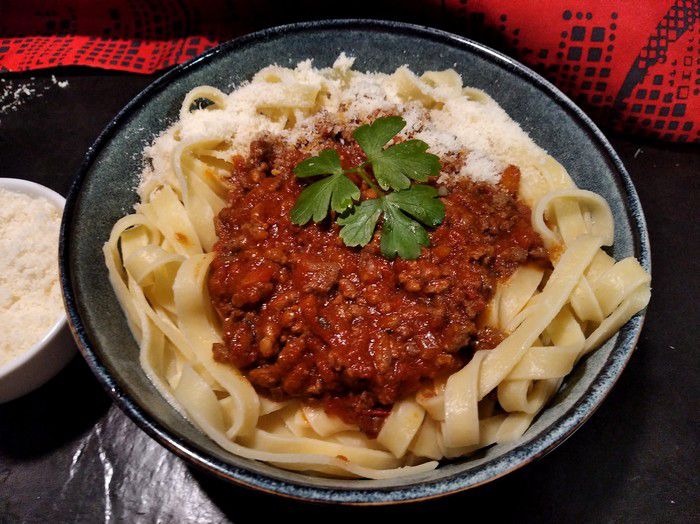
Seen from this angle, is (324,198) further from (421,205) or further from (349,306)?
(349,306)

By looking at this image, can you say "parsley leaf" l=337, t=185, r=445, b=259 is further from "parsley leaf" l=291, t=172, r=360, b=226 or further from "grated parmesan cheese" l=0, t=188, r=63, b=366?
"grated parmesan cheese" l=0, t=188, r=63, b=366

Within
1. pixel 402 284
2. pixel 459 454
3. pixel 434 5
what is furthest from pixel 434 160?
pixel 434 5

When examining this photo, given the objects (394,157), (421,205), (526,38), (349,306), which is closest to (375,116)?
(394,157)

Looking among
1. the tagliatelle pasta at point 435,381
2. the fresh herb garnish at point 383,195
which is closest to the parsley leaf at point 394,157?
the fresh herb garnish at point 383,195

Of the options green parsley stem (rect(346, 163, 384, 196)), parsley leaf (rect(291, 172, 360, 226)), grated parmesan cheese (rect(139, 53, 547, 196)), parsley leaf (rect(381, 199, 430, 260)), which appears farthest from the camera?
grated parmesan cheese (rect(139, 53, 547, 196))

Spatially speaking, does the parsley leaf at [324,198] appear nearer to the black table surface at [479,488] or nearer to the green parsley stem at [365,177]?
the green parsley stem at [365,177]

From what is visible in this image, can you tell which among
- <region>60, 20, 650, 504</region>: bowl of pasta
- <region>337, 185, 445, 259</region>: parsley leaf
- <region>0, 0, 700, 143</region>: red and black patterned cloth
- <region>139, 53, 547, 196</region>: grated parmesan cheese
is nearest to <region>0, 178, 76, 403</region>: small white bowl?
<region>60, 20, 650, 504</region>: bowl of pasta
